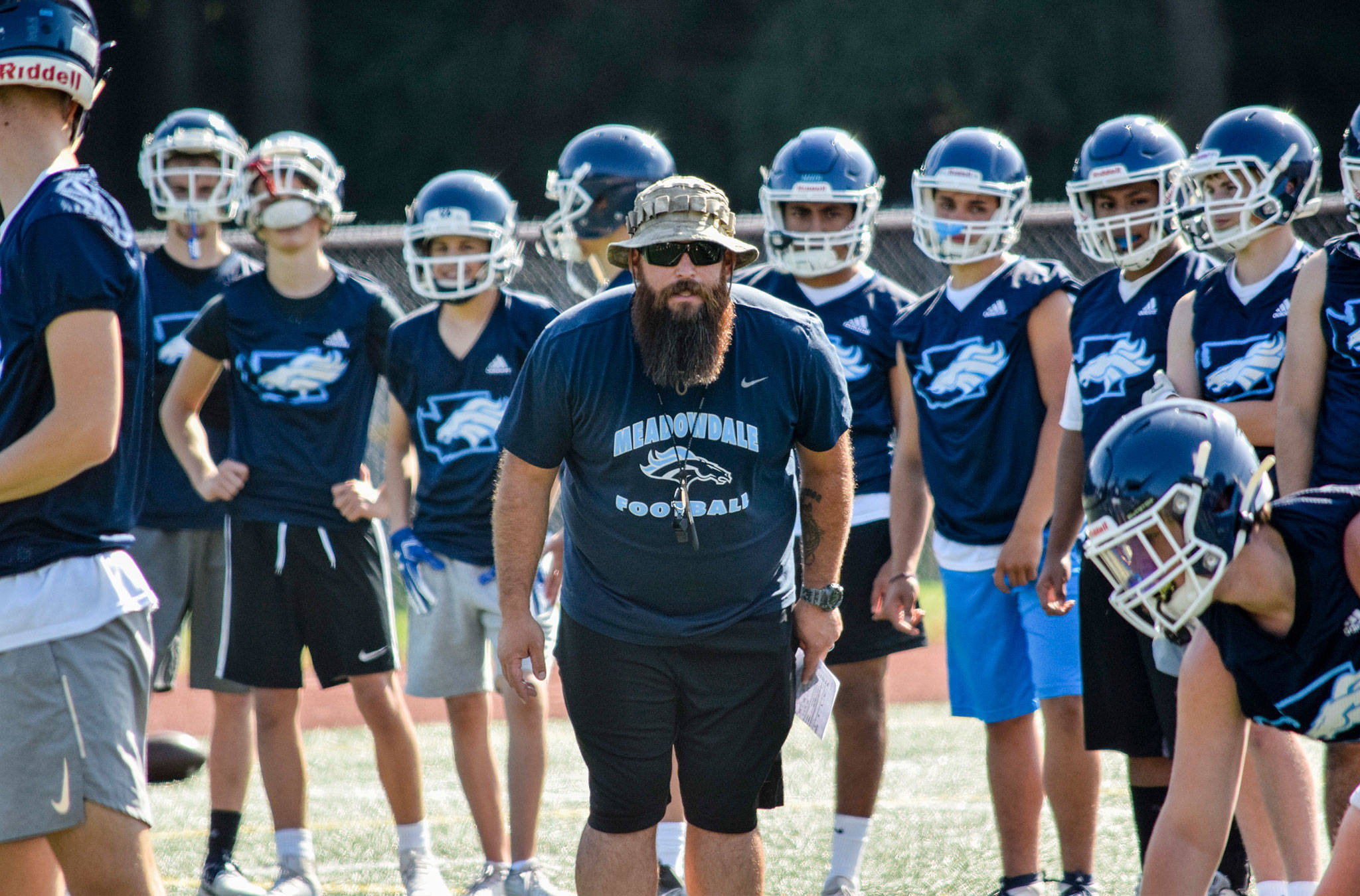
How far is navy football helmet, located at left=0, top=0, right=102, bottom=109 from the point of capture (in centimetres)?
291

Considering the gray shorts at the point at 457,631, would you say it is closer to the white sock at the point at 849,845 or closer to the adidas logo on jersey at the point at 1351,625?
A: the white sock at the point at 849,845

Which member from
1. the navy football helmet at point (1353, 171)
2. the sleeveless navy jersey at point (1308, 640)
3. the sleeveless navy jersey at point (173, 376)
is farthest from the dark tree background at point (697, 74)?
the sleeveless navy jersey at point (1308, 640)

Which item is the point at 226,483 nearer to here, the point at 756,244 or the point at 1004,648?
the point at 1004,648

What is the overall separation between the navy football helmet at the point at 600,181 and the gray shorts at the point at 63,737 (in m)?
2.48

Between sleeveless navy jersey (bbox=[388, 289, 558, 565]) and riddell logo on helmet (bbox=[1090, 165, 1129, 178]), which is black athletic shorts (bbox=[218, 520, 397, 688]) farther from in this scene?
riddell logo on helmet (bbox=[1090, 165, 1129, 178])

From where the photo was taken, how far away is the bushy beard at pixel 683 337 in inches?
137

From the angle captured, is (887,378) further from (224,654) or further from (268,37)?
(268,37)

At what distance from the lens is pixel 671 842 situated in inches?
186

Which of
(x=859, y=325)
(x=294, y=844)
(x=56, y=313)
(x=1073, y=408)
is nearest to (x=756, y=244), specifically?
(x=859, y=325)

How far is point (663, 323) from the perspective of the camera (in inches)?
137

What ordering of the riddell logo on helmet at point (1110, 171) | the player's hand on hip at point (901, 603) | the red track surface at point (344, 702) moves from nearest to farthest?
the riddell logo on helmet at point (1110, 171), the player's hand on hip at point (901, 603), the red track surface at point (344, 702)

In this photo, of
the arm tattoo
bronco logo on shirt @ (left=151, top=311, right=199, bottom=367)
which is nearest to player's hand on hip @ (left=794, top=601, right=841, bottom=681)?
the arm tattoo

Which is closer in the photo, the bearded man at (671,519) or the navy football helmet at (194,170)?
the bearded man at (671,519)

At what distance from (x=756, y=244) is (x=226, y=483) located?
5.28 metres
